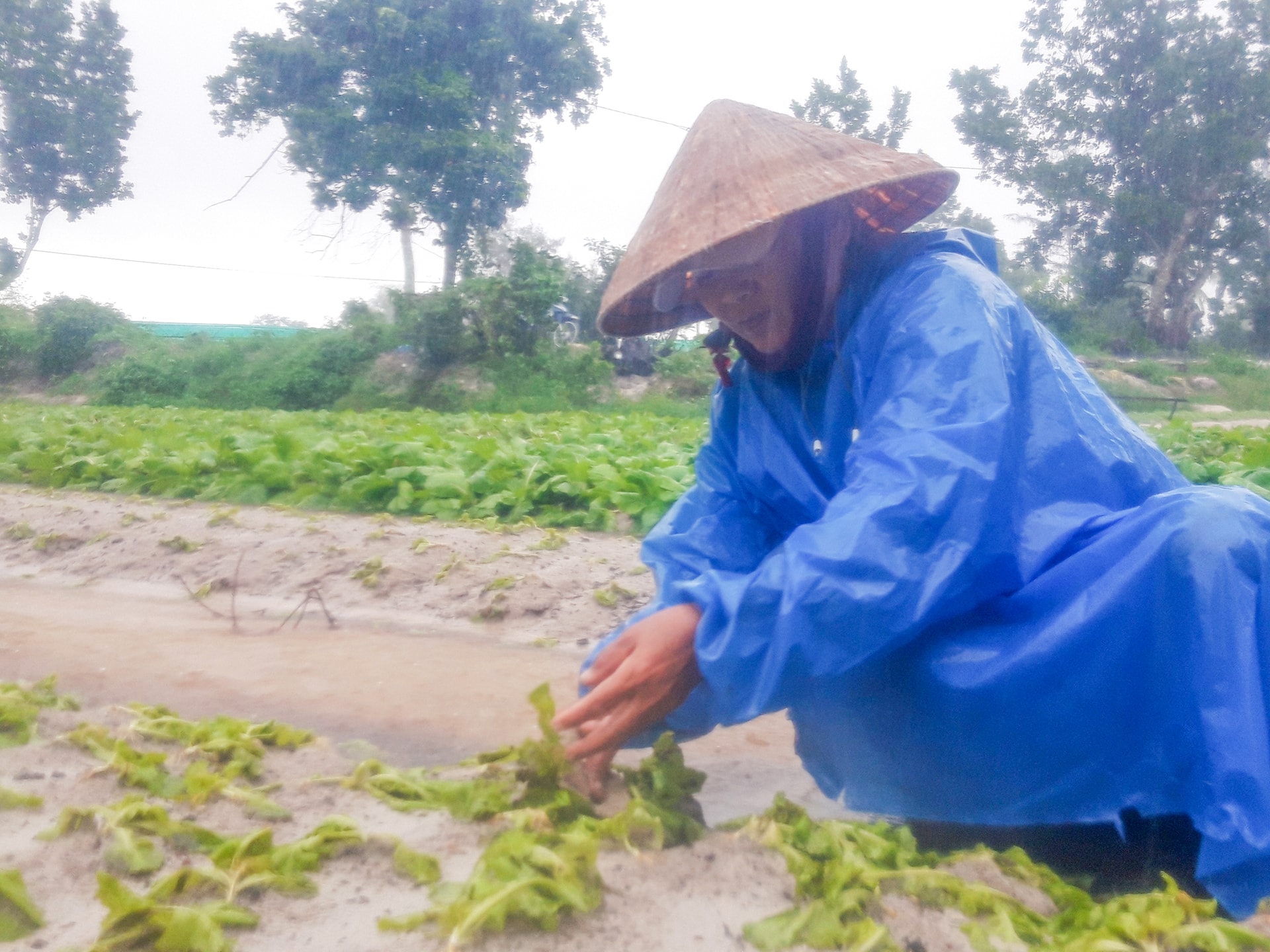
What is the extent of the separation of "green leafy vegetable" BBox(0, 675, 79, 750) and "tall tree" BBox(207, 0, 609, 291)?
18557 millimetres

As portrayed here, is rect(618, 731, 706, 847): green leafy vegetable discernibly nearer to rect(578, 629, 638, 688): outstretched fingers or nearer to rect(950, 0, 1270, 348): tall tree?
rect(578, 629, 638, 688): outstretched fingers

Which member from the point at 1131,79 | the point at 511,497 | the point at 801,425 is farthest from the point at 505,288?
the point at 801,425

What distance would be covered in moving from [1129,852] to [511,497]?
13.1 feet

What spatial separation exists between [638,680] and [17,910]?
3.09ft

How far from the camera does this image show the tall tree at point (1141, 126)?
1719cm

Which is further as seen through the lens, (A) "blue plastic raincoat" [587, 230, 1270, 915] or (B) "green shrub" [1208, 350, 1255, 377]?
(B) "green shrub" [1208, 350, 1255, 377]

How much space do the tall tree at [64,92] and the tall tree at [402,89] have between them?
199 centimetres

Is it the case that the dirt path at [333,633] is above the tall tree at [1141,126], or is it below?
Result: below

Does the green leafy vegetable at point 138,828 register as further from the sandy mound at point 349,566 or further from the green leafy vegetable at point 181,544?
the green leafy vegetable at point 181,544

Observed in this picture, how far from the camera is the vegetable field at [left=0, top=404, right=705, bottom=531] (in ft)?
17.6

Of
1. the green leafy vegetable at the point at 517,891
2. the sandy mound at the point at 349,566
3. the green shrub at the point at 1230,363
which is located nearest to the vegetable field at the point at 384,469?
the sandy mound at the point at 349,566

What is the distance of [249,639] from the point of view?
361 cm

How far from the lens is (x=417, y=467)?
5.75 metres

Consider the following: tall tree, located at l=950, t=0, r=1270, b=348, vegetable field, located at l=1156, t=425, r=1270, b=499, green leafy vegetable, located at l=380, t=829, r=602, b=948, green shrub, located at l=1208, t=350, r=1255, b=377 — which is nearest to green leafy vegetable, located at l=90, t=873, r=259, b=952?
green leafy vegetable, located at l=380, t=829, r=602, b=948
